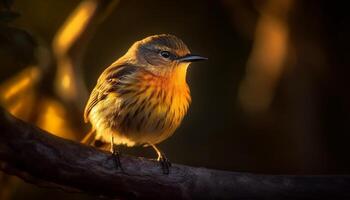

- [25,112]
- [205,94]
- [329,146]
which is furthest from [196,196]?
[329,146]

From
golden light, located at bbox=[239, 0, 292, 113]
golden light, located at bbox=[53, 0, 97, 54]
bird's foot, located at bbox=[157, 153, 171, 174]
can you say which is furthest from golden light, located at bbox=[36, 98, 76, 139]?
golden light, located at bbox=[239, 0, 292, 113]

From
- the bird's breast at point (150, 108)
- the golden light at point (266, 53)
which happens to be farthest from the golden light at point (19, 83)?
the golden light at point (266, 53)

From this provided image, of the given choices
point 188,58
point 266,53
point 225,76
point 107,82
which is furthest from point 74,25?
point 266,53

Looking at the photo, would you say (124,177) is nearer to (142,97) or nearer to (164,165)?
(164,165)

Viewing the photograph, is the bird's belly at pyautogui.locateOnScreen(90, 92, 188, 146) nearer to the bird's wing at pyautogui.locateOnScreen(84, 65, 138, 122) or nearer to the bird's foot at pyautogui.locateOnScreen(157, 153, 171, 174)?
the bird's wing at pyautogui.locateOnScreen(84, 65, 138, 122)

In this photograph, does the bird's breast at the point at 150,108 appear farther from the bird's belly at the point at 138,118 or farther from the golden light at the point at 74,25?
the golden light at the point at 74,25
